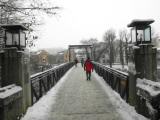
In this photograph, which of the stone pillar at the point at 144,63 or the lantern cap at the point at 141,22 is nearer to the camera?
the stone pillar at the point at 144,63

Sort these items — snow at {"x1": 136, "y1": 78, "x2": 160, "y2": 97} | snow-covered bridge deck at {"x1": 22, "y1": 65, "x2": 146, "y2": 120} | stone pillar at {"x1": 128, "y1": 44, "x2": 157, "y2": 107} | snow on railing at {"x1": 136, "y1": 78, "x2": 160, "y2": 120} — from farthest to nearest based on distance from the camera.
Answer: stone pillar at {"x1": 128, "y1": 44, "x2": 157, "y2": 107}, snow-covered bridge deck at {"x1": 22, "y1": 65, "x2": 146, "y2": 120}, snow at {"x1": 136, "y1": 78, "x2": 160, "y2": 97}, snow on railing at {"x1": 136, "y1": 78, "x2": 160, "y2": 120}

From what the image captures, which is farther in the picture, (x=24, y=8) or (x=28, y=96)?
(x=24, y=8)

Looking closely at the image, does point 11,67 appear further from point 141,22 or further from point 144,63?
point 141,22

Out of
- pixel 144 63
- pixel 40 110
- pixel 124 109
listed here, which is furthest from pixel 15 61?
pixel 144 63

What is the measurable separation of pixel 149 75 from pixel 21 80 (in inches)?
141

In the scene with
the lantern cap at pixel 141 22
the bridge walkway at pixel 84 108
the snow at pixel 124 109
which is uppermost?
the lantern cap at pixel 141 22

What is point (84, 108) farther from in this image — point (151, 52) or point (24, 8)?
point (24, 8)

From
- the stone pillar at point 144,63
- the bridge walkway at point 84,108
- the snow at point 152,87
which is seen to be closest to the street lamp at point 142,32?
the stone pillar at point 144,63

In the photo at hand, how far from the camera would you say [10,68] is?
8.54m

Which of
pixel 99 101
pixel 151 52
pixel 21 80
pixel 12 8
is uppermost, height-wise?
pixel 12 8

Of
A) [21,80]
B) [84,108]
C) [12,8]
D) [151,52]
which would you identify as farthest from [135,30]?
[12,8]

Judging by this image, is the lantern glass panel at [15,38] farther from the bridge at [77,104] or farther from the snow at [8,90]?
the snow at [8,90]

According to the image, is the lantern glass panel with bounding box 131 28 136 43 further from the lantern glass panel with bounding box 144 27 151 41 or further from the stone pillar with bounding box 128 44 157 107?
the stone pillar with bounding box 128 44 157 107

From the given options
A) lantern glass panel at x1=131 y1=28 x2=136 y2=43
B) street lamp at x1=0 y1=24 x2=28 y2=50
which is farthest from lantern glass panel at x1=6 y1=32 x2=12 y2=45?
lantern glass panel at x1=131 y1=28 x2=136 y2=43
